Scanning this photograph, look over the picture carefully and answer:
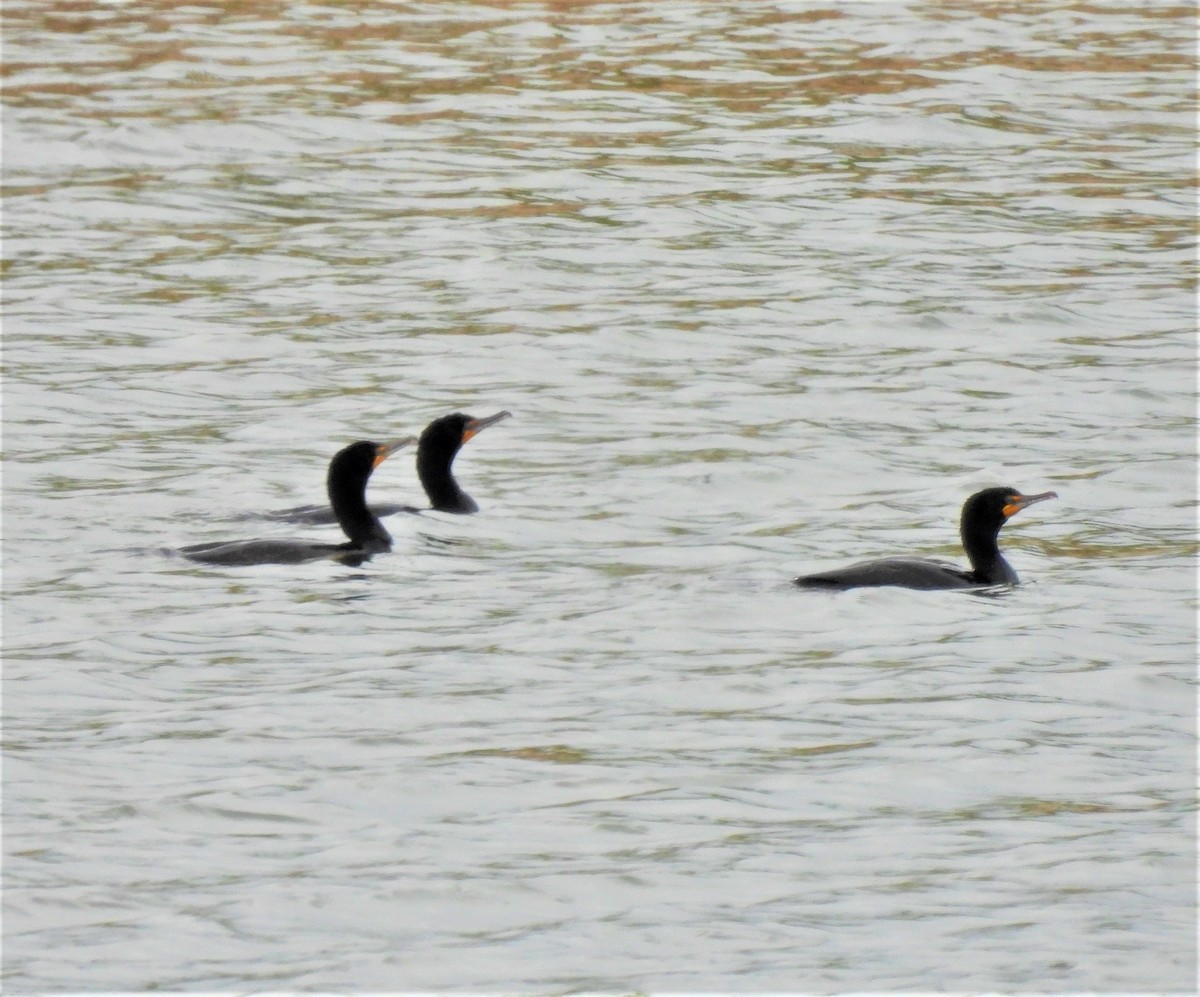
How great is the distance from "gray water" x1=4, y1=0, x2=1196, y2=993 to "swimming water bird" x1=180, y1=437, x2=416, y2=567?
0.18m

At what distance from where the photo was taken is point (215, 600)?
11539 mm

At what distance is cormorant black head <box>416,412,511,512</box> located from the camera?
1355cm

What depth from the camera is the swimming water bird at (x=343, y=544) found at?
39.6 ft

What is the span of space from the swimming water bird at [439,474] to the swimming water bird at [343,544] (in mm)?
542

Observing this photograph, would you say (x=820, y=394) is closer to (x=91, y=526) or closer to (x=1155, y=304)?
(x=1155, y=304)

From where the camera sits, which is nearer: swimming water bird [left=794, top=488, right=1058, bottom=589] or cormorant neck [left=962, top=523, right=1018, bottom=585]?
swimming water bird [left=794, top=488, right=1058, bottom=589]

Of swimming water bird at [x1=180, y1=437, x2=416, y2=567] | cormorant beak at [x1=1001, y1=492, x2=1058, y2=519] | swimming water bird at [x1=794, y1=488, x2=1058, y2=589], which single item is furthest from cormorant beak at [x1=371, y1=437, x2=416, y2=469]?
cormorant beak at [x1=1001, y1=492, x2=1058, y2=519]

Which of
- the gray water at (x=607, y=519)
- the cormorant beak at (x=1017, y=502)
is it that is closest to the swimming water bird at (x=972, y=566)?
the cormorant beak at (x=1017, y=502)

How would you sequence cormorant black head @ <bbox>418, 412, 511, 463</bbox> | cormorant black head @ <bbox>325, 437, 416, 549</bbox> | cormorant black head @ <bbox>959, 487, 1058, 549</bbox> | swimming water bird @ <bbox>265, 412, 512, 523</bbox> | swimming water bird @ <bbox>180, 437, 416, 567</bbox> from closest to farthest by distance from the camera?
1. cormorant black head @ <bbox>959, 487, 1058, 549</bbox>
2. swimming water bird @ <bbox>180, 437, 416, 567</bbox>
3. cormorant black head @ <bbox>325, 437, 416, 549</bbox>
4. swimming water bird @ <bbox>265, 412, 512, 523</bbox>
5. cormorant black head @ <bbox>418, 412, 511, 463</bbox>

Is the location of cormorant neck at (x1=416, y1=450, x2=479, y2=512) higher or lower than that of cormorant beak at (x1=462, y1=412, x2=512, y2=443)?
lower

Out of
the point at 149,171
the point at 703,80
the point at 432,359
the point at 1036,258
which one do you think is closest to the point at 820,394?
the point at 432,359

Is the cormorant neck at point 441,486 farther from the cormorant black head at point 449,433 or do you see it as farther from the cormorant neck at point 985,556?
the cormorant neck at point 985,556

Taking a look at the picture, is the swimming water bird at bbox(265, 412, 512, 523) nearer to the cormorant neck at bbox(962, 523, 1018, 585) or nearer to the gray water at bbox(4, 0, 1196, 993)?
the gray water at bbox(4, 0, 1196, 993)

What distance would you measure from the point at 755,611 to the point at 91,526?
3.81 m
